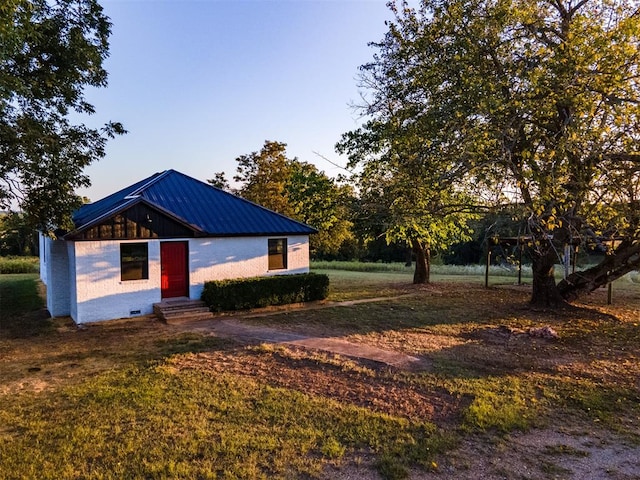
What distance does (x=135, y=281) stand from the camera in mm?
13461

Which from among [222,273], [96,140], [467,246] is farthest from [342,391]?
[467,246]

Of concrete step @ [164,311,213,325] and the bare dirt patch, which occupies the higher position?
concrete step @ [164,311,213,325]

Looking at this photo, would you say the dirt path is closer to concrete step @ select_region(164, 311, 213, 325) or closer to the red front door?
concrete step @ select_region(164, 311, 213, 325)

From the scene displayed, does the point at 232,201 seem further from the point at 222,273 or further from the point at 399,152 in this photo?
the point at 399,152

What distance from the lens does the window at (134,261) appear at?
43.5 feet

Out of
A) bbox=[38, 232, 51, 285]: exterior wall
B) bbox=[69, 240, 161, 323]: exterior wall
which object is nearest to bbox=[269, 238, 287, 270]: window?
bbox=[69, 240, 161, 323]: exterior wall

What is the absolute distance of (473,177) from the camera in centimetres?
1205

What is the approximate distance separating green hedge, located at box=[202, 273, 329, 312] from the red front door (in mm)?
925

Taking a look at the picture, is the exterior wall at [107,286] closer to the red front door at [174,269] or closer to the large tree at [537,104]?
the red front door at [174,269]

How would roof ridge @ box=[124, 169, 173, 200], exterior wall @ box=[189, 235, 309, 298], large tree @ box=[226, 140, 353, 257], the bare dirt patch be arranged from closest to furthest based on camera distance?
the bare dirt patch
exterior wall @ box=[189, 235, 309, 298]
roof ridge @ box=[124, 169, 173, 200]
large tree @ box=[226, 140, 353, 257]

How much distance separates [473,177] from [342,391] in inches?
306

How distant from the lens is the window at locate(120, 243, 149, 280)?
43.5ft

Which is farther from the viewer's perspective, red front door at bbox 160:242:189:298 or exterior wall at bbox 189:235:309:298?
exterior wall at bbox 189:235:309:298

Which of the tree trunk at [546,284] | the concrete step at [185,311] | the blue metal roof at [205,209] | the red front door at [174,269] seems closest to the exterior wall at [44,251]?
the blue metal roof at [205,209]
